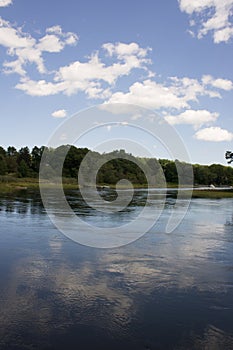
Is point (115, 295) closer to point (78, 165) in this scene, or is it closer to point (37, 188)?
point (37, 188)

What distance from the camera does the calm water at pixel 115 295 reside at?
579 centimetres

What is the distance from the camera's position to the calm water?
5.79 m

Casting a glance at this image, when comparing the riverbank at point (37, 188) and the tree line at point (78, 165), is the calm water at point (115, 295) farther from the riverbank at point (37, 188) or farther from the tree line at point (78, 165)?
the tree line at point (78, 165)

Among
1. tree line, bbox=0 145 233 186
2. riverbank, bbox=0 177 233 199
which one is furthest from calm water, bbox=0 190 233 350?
tree line, bbox=0 145 233 186

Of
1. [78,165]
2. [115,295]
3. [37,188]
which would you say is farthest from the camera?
[78,165]

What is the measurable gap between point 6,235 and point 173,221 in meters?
9.68

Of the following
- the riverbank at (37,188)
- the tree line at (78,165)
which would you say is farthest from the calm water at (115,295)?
the tree line at (78,165)

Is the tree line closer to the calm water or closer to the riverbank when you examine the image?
the riverbank

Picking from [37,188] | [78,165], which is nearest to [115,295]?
[37,188]

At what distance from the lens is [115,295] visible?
7.67m

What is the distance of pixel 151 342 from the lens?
5688mm

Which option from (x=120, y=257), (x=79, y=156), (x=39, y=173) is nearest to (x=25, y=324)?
(x=120, y=257)

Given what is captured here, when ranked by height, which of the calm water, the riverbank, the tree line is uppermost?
the tree line

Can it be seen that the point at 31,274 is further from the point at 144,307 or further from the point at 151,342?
the point at 151,342
